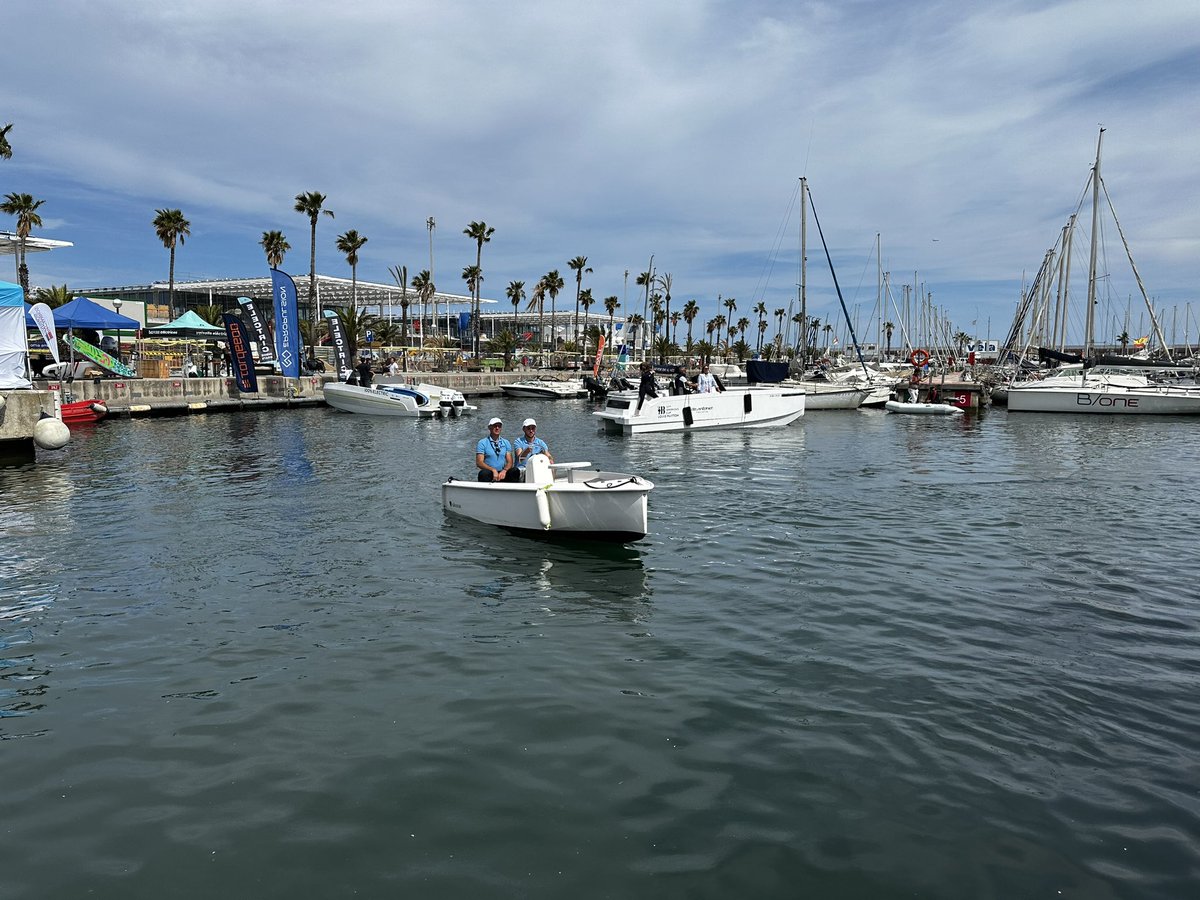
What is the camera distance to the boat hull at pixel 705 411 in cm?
3148

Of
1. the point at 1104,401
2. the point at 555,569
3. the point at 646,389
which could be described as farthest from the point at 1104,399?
the point at 555,569

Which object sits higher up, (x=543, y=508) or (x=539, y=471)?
(x=539, y=471)

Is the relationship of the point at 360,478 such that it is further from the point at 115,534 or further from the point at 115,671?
the point at 115,671

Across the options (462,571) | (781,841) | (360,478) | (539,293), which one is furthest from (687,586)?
(539,293)

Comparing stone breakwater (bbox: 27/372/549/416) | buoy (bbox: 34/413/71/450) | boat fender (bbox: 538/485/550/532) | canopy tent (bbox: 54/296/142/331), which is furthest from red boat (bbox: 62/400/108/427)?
boat fender (bbox: 538/485/550/532)

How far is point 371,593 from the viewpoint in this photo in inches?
408

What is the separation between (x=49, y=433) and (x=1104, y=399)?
5004cm

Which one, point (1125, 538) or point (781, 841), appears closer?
point (781, 841)

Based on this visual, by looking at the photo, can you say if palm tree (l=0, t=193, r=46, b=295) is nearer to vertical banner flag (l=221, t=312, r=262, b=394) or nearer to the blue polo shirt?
vertical banner flag (l=221, t=312, r=262, b=394)

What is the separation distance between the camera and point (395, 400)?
1606 inches

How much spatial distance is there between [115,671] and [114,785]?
244 cm

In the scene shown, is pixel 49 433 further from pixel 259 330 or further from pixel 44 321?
pixel 259 330

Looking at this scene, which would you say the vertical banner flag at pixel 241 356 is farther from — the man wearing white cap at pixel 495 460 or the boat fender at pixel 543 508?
the boat fender at pixel 543 508

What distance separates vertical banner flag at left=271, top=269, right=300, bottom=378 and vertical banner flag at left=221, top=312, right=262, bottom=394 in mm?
1738
